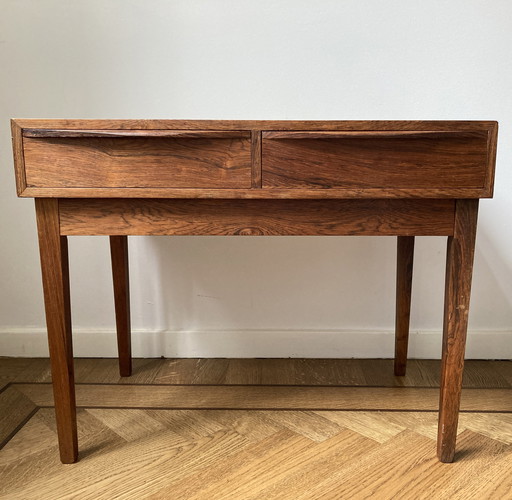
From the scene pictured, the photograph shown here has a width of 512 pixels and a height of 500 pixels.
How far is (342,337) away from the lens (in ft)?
5.02

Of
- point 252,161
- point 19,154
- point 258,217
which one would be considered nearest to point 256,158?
point 252,161

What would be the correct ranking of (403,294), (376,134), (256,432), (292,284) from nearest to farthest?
(376,134) → (256,432) → (403,294) → (292,284)

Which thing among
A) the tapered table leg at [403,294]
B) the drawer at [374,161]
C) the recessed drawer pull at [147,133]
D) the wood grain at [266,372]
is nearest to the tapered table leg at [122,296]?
the wood grain at [266,372]

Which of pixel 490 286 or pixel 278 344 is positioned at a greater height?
pixel 490 286

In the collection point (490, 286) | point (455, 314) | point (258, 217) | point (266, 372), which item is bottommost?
point (266, 372)

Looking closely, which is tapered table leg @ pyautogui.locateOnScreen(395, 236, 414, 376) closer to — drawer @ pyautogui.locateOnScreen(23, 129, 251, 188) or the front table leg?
drawer @ pyautogui.locateOnScreen(23, 129, 251, 188)

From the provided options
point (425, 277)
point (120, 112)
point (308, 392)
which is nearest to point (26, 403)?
point (308, 392)

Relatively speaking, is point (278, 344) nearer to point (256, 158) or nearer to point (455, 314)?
point (455, 314)

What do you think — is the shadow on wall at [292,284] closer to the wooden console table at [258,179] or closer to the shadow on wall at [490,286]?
the shadow on wall at [490,286]

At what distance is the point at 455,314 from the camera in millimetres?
923

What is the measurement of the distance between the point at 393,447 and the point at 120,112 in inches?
45.1

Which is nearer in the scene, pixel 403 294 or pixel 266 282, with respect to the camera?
pixel 403 294

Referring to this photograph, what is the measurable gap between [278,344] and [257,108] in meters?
0.72

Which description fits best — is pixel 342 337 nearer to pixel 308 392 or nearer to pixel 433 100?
pixel 308 392
